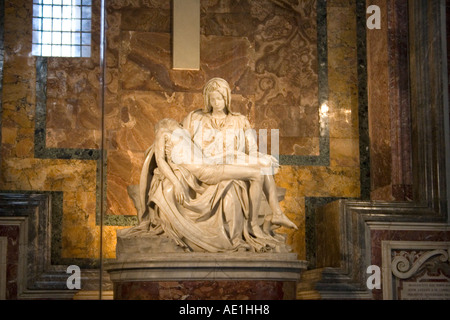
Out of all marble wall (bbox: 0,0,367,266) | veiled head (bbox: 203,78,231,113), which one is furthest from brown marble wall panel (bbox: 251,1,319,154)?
veiled head (bbox: 203,78,231,113)

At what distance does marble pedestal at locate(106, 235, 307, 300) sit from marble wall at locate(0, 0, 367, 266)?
1157 millimetres

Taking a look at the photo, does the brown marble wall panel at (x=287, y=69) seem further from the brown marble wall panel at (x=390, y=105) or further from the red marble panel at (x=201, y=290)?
the red marble panel at (x=201, y=290)

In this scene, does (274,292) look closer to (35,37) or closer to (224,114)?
(224,114)

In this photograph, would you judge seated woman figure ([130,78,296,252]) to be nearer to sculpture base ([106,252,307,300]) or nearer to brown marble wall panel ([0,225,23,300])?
sculpture base ([106,252,307,300])

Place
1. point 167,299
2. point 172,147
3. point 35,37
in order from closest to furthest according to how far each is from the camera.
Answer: point 167,299
point 172,147
point 35,37

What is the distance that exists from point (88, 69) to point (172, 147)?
4.86 ft

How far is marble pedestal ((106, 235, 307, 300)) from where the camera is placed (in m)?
7.87

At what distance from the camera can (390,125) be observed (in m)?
9.52

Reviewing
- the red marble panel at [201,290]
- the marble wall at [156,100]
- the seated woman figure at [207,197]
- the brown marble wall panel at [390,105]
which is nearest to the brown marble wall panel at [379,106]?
the brown marble wall panel at [390,105]

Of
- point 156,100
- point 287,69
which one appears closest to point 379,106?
point 287,69

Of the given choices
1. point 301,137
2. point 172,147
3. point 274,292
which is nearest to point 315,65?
point 301,137

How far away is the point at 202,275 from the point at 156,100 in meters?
2.25

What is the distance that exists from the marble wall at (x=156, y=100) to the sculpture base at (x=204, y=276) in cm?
118
